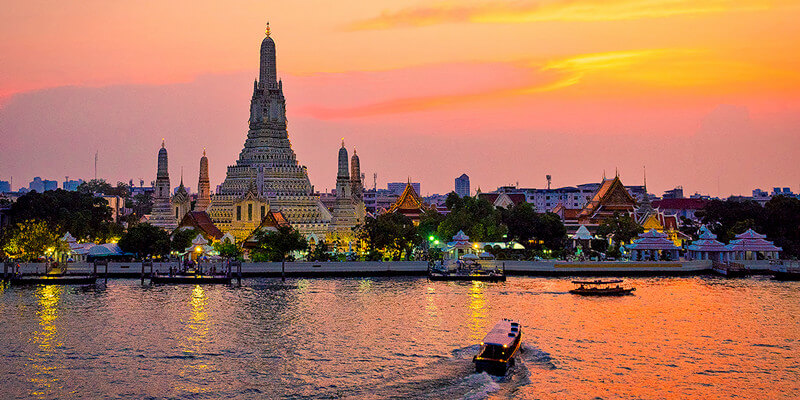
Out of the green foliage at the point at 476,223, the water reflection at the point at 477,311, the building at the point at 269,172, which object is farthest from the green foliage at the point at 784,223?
the building at the point at 269,172

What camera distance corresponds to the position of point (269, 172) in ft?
353

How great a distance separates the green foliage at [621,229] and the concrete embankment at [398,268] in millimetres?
11164

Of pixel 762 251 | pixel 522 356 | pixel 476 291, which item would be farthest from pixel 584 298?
pixel 762 251

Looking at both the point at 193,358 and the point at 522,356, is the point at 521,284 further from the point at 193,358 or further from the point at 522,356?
the point at 193,358

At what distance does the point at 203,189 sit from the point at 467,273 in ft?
190

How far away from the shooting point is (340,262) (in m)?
74.7

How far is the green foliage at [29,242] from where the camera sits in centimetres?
7506

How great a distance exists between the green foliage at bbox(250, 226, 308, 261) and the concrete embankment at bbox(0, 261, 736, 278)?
8.90ft

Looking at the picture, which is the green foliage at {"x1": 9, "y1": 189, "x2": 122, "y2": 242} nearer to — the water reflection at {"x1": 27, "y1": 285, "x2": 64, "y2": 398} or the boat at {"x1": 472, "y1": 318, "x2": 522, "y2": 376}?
the water reflection at {"x1": 27, "y1": 285, "x2": 64, "y2": 398}

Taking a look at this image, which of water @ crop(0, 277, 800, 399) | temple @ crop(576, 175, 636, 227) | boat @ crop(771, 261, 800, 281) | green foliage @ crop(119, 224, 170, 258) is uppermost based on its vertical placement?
temple @ crop(576, 175, 636, 227)

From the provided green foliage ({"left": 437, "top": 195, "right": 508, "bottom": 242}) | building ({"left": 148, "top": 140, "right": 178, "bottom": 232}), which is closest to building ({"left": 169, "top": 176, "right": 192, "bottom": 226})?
building ({"left": 148, "top": 140, "right": 178, "bottom": 232})

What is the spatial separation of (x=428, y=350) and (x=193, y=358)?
10.9 m

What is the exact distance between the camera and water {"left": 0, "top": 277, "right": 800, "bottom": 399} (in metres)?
32.6

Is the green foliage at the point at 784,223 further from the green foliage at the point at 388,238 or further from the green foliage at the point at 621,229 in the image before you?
the green foliage at the point at 388,238
